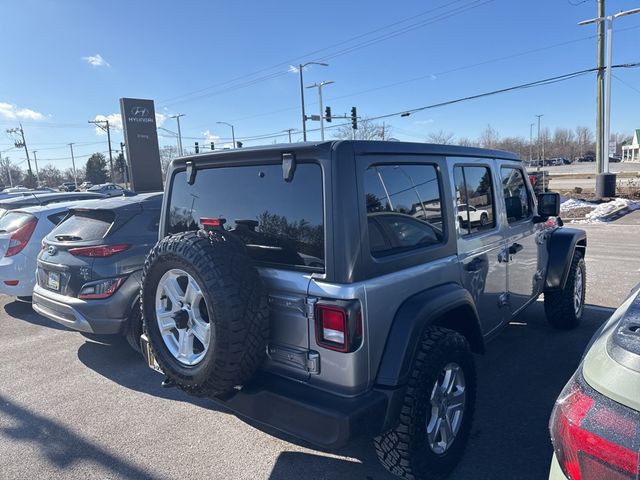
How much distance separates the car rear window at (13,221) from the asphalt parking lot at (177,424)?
5.79 ft

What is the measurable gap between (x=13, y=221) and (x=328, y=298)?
5.93 meters

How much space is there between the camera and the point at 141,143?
1053 inches

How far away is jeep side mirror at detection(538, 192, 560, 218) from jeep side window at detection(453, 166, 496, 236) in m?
1.19

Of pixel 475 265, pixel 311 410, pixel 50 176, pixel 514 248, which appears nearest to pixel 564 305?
pixel 514 248

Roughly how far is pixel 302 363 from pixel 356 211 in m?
0.86

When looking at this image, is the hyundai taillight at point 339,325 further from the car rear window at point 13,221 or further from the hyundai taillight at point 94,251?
the car rear window at point 13,221

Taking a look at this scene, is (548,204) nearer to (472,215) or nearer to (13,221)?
(472,215)

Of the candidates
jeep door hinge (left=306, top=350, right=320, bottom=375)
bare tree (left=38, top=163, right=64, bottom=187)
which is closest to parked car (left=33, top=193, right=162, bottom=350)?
jeep door hinge (left=306, top=350, right=320, bottom=375)

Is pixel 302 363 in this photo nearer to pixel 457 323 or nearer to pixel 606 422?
pixel 457 323

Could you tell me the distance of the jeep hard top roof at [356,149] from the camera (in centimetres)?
234

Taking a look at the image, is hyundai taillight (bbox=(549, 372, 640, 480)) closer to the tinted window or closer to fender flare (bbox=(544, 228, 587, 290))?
the tinted window

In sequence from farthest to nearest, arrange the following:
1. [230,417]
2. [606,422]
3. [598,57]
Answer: [598,57] → [230,417] → [606,422]

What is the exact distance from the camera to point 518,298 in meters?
4.04

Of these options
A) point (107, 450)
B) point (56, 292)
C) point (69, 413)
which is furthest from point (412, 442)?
point (56, 292)
